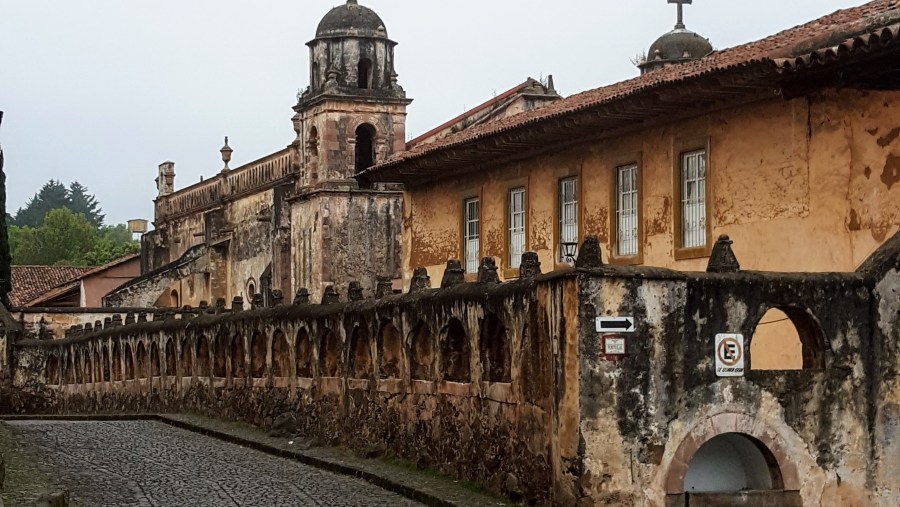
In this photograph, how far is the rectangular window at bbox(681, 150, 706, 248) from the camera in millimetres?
19922

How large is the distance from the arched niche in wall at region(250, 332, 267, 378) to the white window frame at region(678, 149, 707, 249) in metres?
7.68

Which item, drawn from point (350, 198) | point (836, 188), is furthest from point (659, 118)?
point (350, 198)

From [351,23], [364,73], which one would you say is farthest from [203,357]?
[351,23]

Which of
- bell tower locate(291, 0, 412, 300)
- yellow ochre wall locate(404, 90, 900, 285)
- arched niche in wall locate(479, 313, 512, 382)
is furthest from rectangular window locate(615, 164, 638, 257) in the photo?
bell tower locate(291, 0, 412, 300)

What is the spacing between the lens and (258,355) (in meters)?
25.4

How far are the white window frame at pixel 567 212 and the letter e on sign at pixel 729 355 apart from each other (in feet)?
29.2

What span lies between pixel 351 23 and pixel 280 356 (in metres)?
23.2

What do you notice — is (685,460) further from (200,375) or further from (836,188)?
(200,375)

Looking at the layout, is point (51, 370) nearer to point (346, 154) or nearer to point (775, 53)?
point (346, 154)

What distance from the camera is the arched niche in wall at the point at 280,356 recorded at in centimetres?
2397

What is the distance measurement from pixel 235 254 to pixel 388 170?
95.3ft

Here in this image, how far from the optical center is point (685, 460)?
45.2ft

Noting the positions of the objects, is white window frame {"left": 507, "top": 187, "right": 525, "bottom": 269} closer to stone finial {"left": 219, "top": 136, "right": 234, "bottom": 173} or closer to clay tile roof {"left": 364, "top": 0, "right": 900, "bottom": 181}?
clay tile roof {"left": 364, "top": 0, "right": 900, "bottom": 181}

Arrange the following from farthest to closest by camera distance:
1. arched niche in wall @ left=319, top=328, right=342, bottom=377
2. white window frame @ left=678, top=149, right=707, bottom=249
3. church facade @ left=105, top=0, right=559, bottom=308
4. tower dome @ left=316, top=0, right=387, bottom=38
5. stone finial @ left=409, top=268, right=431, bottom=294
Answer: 1. tower dome @ left=316, top=0, right=387, bottom=38
2. church facade @ left=105, top=0, right=559, bottom=308
3. arched niche in wall @ left=319, top=328, right=342, bottom=377
4. white window frame @ left=678, top=149, right=707, bottom=249
5. stone finial @ left=409, top=268, right=431, bottom=294
